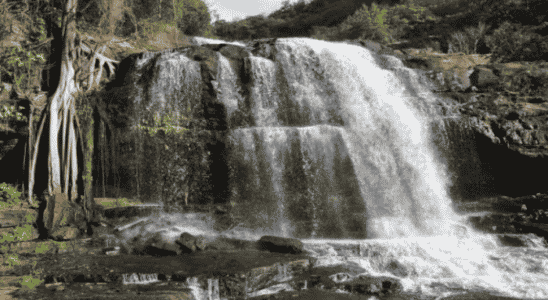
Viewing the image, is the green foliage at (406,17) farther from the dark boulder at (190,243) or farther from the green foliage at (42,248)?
the green foliage at (42,248)

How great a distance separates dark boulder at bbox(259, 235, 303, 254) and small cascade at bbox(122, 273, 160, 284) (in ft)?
7.04

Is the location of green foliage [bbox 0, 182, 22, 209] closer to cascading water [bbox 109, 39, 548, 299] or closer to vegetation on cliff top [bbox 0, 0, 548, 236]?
vegetation on cliff top [bbox 0, 0, 548, 236]

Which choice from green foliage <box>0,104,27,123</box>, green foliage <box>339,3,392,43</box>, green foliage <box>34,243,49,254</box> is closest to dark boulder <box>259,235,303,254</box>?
green foliage <box>34,243,49,254</box>

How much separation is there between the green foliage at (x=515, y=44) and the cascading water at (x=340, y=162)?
12.4 feet

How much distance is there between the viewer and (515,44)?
1167 cm

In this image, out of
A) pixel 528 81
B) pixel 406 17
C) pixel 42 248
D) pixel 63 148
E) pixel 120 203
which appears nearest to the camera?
pixel 42 248

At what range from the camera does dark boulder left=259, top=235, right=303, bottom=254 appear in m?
6.34

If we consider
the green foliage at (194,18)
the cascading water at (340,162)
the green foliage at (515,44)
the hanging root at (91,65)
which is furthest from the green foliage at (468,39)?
the hanging root at (91,65)

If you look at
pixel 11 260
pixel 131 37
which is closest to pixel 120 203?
pixel 11 260

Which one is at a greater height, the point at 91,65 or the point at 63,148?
the point at 91,65

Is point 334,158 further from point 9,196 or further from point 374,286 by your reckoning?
point 9,196

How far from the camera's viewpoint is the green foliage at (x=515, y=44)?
1098cm

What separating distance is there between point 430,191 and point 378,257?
2.96m

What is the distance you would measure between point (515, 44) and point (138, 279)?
12.7 metres
